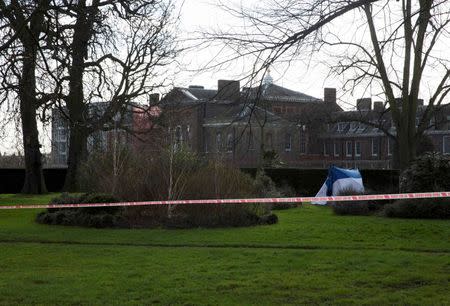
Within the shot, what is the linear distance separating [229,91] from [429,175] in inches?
542

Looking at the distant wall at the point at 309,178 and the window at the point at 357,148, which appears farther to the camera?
the window at the point at 357,148

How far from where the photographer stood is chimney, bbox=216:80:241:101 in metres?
8.59

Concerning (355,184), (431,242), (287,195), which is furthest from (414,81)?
(431,242)

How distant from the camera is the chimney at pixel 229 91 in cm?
859

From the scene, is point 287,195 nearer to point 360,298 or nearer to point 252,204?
point 252,204

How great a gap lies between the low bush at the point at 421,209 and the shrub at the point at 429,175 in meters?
1.48

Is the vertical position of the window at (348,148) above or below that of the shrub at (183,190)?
above

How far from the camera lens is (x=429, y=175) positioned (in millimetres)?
20781

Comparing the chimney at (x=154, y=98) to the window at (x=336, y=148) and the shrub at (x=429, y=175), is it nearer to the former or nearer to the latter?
the shrub at (x=429, y=175)

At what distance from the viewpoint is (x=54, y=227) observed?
17.5 meters

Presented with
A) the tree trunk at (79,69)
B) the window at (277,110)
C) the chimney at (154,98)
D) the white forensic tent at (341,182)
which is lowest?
the white forensic tent at (341,182)

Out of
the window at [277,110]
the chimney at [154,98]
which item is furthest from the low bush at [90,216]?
the chimney at [154,98]

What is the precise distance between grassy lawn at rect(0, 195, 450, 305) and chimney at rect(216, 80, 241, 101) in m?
2.47

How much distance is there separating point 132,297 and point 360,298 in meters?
2.73
